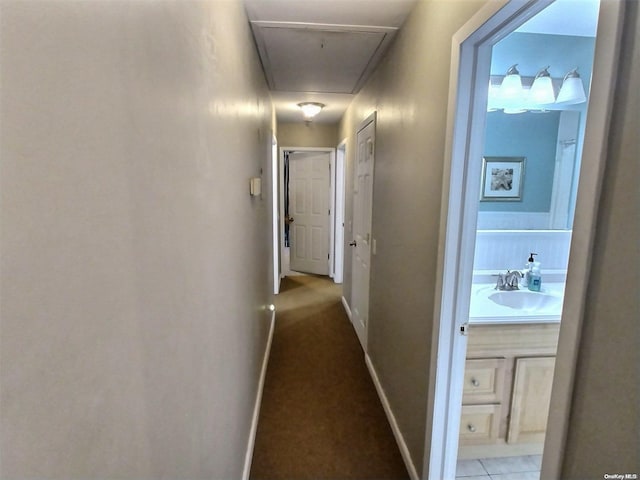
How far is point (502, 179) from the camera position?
2.12 meters

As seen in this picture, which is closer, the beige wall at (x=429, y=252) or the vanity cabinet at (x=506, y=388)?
the beige wall at (x=429, y=252)

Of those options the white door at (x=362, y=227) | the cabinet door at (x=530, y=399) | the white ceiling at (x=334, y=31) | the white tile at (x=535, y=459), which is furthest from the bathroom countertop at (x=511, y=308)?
the white ceiling at (x=334, y=31)

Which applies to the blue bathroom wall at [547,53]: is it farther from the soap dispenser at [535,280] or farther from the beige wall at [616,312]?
the beige wall at [616,312]

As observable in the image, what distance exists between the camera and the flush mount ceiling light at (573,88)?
74.8 inches

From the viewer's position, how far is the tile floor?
1.76m

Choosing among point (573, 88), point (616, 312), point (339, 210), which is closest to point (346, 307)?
point (339, 210)

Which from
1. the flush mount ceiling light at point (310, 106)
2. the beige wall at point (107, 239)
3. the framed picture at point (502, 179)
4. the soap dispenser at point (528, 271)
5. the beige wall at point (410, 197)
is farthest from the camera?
the flush mount ceiling light at point (310, 106)

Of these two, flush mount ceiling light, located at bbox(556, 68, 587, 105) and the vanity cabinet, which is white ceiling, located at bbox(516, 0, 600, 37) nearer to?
flush mount ceiling light, located at bbox(556, 68, 587, 105)

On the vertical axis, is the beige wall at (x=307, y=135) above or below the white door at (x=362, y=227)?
above

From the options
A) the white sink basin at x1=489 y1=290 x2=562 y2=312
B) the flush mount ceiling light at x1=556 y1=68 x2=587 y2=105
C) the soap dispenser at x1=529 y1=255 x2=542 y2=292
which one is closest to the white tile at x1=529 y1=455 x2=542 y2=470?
the white sink basin at x1=489 y1=290 x2=562 y2=312

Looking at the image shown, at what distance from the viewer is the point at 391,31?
1.93 metres

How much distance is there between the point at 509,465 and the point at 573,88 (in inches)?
83.8

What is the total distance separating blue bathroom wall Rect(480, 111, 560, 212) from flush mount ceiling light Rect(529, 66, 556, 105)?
78mm

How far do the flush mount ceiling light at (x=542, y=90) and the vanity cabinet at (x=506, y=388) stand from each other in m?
1.30
